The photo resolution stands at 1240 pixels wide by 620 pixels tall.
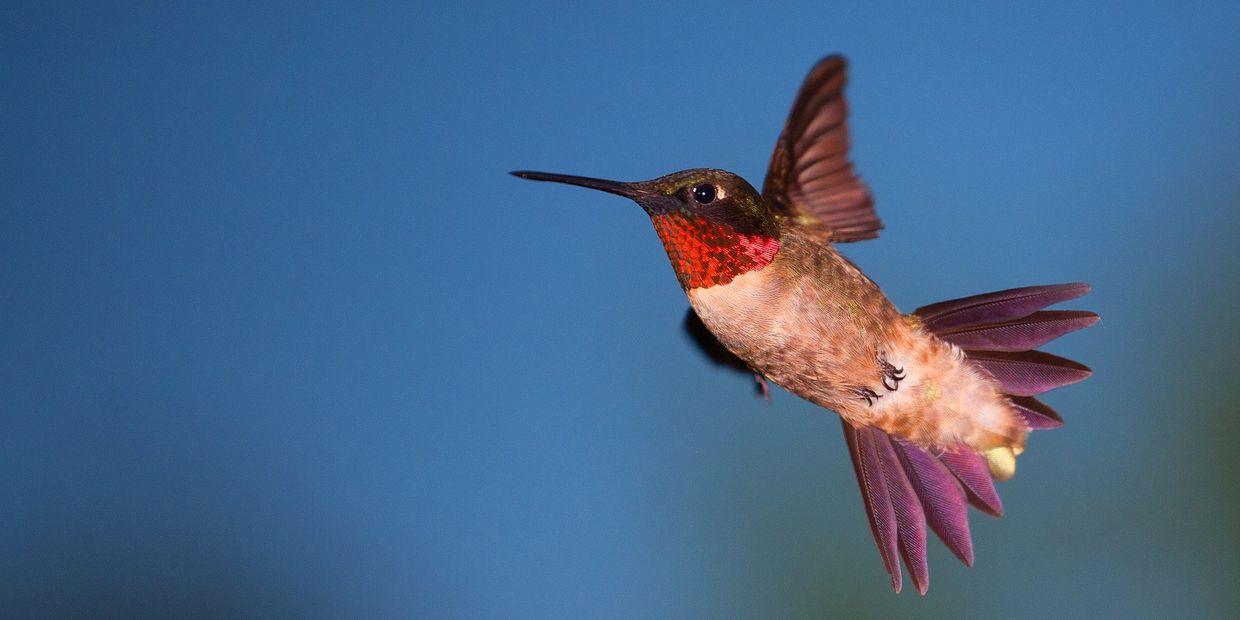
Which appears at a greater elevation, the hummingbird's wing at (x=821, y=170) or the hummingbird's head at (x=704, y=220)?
the hummingbird's wing at (x=821, y=170)

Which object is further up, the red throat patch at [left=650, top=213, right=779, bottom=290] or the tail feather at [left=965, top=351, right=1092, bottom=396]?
the red throat patch at [left=650, top=213, right=779, bottom=290]

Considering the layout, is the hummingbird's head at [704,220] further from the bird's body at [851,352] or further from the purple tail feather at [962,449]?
the purple tail feather at [962,449]

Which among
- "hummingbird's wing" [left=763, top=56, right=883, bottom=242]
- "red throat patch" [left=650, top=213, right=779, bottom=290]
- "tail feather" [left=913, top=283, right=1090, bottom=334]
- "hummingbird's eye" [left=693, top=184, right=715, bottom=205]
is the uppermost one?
"hummingbird's wing" [left=763, top=56, right=883, bottom=242]

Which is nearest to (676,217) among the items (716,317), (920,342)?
(716,317)

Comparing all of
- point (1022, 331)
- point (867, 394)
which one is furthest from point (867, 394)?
point (1022, 331)

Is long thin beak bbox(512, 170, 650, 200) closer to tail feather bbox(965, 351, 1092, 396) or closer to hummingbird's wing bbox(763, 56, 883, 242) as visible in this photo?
hummingbird's wing bbox(763, 56, 883, 242)

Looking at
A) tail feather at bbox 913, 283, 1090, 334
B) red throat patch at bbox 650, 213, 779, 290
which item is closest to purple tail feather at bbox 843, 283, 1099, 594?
tail feather at bbox 913, 283, 1090, 334

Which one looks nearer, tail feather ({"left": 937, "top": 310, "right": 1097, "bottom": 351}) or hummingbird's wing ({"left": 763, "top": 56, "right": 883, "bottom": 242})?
hummingbird's wing ({"left": 763, "top": 56, "right": 883, "bottom": 242})

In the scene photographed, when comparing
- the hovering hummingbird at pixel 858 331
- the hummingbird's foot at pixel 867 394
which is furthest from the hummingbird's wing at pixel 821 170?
the hummingbird's foot at pixel 867 394
